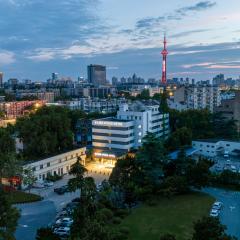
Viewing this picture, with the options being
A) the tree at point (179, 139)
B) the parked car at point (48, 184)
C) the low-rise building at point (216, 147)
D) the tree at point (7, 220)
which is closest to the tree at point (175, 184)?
the parked car at point (48, 184)

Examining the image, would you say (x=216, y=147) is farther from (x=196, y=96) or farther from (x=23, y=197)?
(x=196, y=96)

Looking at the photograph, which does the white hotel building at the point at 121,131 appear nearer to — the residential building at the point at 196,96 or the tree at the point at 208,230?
the tree at the point at 208,230

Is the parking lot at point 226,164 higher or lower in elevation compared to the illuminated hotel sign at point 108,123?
lower

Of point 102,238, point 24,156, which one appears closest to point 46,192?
point 24,156

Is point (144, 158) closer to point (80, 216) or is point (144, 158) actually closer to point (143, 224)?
point (143, 224)

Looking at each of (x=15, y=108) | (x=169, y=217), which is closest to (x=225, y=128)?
(x=169, y=217)

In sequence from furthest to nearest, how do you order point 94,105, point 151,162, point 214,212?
point 94,105, point 151,162, point 214,212
